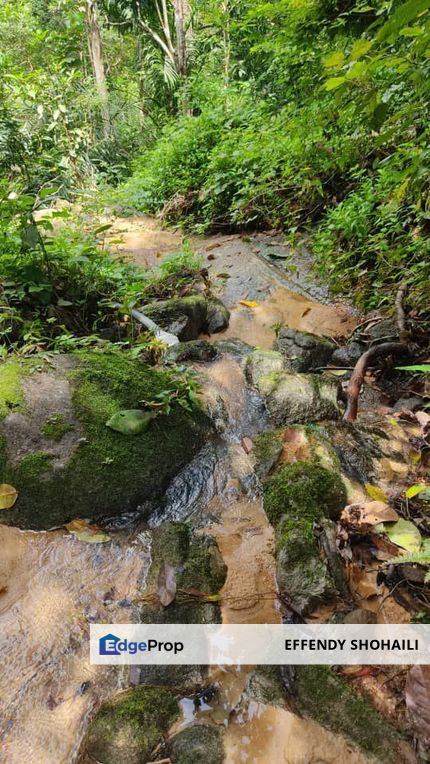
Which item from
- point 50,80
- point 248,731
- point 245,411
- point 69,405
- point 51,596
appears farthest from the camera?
point 50,80

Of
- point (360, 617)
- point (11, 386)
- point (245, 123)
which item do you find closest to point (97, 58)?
point (245, 123)

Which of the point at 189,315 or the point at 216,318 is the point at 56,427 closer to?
the point at 189,315

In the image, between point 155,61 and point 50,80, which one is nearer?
point 50,80

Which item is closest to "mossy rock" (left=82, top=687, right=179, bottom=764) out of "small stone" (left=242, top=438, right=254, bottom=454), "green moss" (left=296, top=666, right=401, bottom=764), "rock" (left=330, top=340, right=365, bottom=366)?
"green moss" (left=296, top=666, right=401, bottom=764)

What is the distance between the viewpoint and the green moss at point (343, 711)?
61.4 inches

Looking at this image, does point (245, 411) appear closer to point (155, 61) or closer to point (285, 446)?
point (285, 446)

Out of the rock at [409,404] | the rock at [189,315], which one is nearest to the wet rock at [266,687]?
the rock at [409,404]

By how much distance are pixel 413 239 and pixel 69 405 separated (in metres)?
3.48

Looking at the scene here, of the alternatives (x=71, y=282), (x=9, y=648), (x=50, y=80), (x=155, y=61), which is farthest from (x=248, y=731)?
(x=155, y=61)

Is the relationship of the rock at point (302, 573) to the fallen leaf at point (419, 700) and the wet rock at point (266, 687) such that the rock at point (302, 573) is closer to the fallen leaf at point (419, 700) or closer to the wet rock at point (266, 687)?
the wet rock at point (266, 687)

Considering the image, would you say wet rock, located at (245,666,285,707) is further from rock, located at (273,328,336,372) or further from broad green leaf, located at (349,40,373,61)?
rock, located at (273,328,336,372)

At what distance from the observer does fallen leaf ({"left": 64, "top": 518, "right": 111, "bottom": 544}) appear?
246 cm

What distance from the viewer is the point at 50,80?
973 cm

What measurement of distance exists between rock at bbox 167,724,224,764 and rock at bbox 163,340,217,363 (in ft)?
9.01
